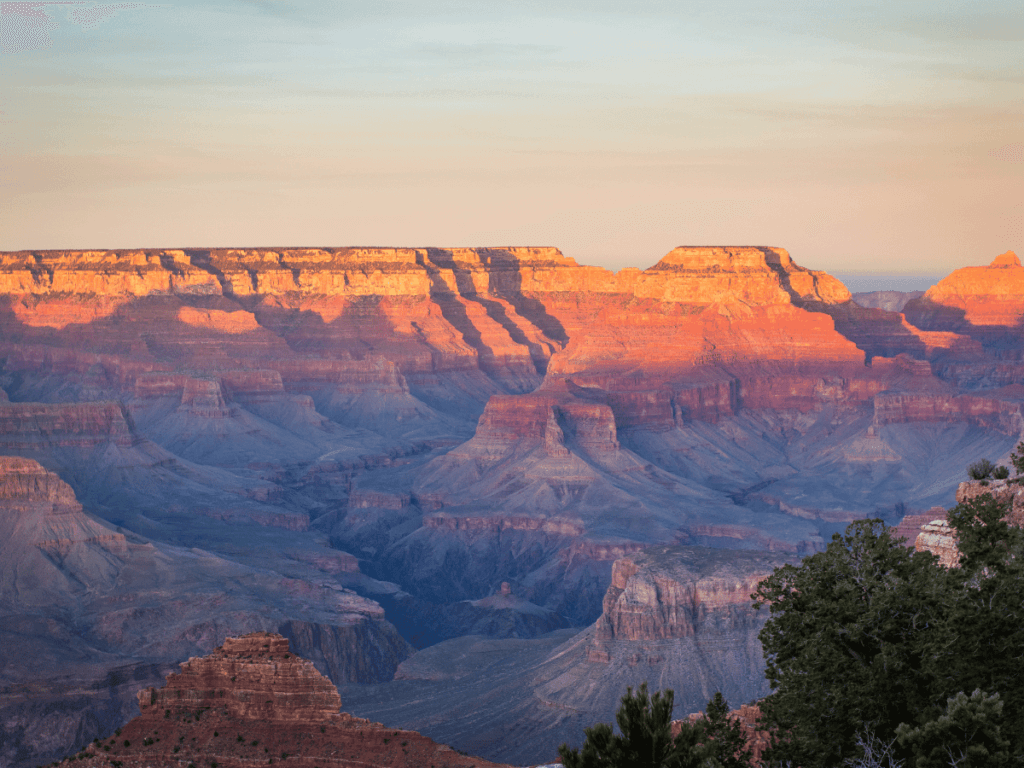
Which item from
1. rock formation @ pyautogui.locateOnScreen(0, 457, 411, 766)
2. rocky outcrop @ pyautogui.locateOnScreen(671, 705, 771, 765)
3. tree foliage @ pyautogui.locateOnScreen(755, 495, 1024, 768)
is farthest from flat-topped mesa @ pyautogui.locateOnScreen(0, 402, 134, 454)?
tree foliage @ pyautogui.locateOnScreen(755, 495, 1024, 768)

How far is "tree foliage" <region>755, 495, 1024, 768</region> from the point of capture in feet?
96.5

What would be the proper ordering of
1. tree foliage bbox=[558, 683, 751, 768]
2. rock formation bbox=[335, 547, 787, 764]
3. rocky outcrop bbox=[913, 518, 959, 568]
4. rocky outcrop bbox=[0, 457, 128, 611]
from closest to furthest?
tree foliage bbox=[558, 683, 751, 768] → rocky outcrop bbox=[913, 518, 959, 568] → rock formation bbox=[335, 547, 787, 764] → rocky outcrop bbox=[0, 457, 128, 611]

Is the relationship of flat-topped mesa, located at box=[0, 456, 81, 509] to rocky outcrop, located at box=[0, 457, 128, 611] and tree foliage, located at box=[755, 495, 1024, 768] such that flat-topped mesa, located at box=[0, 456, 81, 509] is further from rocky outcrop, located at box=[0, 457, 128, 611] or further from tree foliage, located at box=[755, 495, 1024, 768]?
tree foliage, located at box=[755, 495, 1024, 768]

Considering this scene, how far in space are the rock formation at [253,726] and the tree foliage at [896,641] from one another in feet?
52.8

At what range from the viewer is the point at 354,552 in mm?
174250

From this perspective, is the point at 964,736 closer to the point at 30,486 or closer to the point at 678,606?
the point at 678,606

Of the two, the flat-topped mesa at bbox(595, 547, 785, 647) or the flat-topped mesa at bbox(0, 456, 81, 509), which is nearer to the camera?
the flat-topped mesa at bbox(595, 547, 785, 647)

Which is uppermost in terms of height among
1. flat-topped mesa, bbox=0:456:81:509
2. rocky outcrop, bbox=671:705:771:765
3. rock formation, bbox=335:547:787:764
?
flat-topped mesa, bbox=0:456:81:509

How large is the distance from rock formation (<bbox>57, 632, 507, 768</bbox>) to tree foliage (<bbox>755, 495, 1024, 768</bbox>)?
16.1 meters

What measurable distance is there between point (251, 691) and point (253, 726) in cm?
119

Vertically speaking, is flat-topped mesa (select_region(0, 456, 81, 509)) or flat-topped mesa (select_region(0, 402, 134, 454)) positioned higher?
flat-topped mesa (select_region(0, 402, 134, 454))

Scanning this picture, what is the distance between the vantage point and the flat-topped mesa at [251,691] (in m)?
46.7

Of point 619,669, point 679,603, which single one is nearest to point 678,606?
point 679,603

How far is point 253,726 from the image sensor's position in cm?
4641
